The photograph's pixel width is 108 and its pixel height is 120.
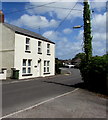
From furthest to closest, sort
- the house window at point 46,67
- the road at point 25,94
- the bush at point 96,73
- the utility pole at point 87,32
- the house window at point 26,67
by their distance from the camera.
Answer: the house window at point 46,67, the house window at point 26,67, the utility pole at point 87,32, the bush at point 96,73, the road at point 25,94

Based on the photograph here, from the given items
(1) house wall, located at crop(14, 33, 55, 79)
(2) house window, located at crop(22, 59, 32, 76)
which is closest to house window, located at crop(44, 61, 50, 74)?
(1) house wall, located at crop(14, 33, 55, 79)

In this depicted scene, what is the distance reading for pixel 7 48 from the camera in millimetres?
22656

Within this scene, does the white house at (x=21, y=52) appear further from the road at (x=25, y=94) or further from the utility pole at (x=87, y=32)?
the utility pole at (x=87, y=32)

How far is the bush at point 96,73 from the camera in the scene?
13.3 m

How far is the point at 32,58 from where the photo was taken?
25.2 m

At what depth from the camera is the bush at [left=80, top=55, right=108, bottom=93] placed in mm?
13255

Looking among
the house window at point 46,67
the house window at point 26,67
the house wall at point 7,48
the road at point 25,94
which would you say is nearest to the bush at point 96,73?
the road at point 25,94

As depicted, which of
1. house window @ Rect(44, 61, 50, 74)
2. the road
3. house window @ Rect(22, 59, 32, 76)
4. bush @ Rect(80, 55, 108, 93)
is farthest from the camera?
house window @ Rect(44, 61, 50, 74)

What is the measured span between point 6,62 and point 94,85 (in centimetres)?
1210

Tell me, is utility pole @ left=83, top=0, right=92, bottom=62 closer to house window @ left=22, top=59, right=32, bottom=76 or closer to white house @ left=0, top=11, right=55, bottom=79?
white house @ left=0, top=11, right=55, bottom=79

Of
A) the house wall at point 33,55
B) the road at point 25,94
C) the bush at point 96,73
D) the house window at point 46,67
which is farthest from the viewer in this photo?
the house window at point 46,67

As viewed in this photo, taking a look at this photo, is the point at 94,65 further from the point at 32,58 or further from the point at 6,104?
the point at 32,58

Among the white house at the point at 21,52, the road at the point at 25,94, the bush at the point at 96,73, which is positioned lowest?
the road at the point at 25,94

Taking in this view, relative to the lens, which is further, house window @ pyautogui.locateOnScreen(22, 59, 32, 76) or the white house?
house window @ pyautogui.locateOnScreen(22, 59, 32, 76)
